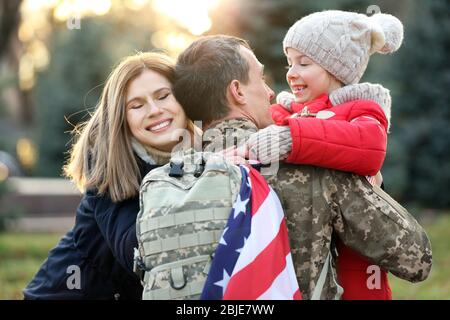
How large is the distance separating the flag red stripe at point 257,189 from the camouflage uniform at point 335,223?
96 millimetres

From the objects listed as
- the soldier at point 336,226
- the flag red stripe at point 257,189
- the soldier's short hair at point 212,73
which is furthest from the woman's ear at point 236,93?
the flag red stripe at point 257,189

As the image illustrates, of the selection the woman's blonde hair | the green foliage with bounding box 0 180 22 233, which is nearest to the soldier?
the woman's blonde hair

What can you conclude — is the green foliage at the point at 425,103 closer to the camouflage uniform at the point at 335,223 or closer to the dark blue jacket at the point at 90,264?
the dark blue jacket at the point at 90,264

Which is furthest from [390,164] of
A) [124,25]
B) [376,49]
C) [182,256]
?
[124,25]

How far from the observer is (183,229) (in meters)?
2.65

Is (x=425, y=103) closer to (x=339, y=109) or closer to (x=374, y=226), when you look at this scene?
(x=339, y=109)

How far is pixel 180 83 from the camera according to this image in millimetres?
3279

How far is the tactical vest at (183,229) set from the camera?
8.63ft

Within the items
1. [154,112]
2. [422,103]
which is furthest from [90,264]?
[422,103]

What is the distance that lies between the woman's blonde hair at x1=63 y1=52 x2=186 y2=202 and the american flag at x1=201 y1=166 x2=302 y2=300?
769mm

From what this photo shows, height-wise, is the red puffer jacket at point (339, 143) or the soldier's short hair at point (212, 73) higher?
the soldier's short hair at point (212, 73)

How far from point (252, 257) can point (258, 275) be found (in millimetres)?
69

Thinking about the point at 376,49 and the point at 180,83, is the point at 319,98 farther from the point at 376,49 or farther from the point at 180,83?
the point at 180,83
